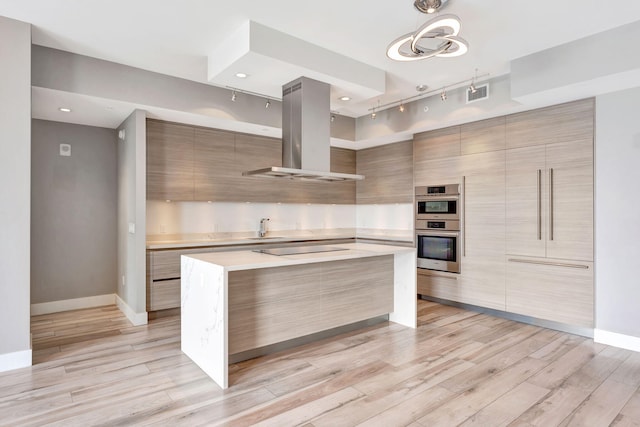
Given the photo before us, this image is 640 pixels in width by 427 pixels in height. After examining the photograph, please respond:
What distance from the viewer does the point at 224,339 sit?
8.79ft

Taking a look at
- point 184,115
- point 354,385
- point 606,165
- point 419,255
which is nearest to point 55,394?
point 354,385

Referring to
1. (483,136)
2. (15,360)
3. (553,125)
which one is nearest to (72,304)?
(15,360)

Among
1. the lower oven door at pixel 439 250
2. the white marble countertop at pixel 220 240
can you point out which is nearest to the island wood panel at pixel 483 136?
the lower oven door at pixel 439 250

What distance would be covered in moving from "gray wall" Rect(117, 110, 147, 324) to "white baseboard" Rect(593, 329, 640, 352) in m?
4.73

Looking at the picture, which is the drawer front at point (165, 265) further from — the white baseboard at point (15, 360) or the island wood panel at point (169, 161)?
the white baseboard at point (15, 360)

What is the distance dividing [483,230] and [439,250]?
697 mm

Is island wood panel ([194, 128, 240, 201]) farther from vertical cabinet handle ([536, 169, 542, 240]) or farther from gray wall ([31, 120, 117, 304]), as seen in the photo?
vertical cabinet handle ([536, 169, 542, 240])

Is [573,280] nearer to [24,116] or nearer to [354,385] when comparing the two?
[354,385]

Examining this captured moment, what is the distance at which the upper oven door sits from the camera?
4.90 meters

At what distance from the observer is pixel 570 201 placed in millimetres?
3873

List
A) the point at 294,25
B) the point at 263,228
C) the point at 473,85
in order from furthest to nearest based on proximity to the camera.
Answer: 1. the point at 263,228
2. the point at 473,85
3. the point at 294,25

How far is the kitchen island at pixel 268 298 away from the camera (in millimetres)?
2791

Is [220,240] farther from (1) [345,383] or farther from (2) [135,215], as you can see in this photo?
(1) [345,383]

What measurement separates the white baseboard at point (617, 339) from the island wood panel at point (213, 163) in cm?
454
